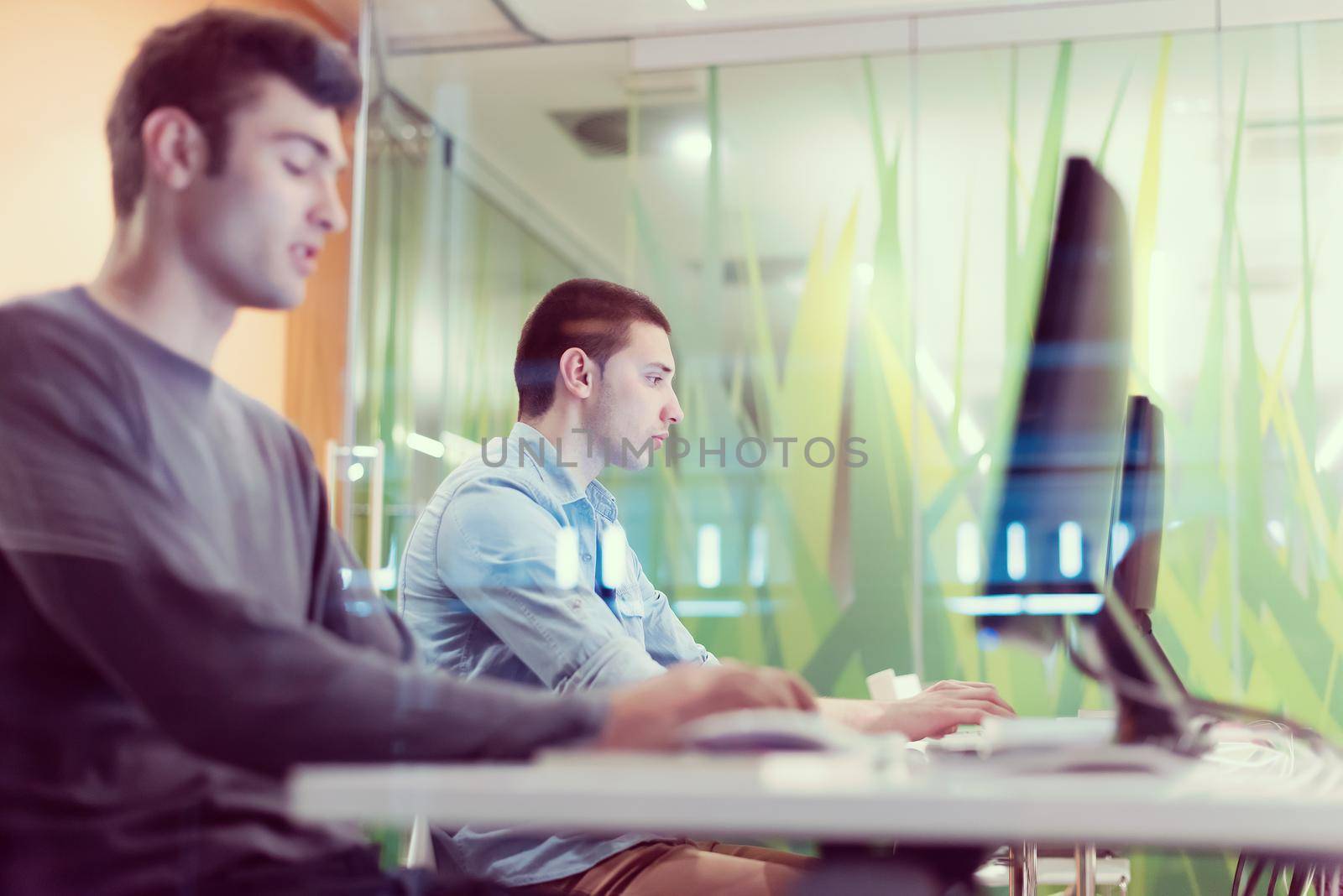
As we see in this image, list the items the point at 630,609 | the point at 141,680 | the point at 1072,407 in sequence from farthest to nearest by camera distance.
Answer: the point at 630,609 → the point at 1072,407 → the point at 141,680

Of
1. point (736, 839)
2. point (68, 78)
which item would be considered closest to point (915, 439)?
point (736, 839)

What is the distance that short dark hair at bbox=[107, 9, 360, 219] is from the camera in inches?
36.6

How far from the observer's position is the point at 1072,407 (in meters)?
1.00

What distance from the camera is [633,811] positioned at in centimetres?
62

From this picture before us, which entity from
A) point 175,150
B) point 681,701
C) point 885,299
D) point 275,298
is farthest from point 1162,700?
point 885,299

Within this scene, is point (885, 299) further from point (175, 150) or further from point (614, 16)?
point (175, 150)

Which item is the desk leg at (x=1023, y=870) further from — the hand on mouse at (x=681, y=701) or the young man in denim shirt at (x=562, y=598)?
the hand on mouse at (x=681, y=701)

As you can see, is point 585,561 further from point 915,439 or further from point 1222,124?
point 1222,124

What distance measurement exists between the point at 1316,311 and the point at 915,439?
1014mm

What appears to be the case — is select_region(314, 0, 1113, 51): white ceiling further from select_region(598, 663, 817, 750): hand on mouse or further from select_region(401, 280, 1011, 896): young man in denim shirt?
select_region(598, 663, 817, 750): hand on mouse

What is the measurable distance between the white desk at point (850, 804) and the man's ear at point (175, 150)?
19.0 inches

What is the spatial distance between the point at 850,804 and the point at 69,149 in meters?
1.00

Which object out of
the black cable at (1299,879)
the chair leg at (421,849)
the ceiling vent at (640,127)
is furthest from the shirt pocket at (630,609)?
the ceiling vent at (640,127)

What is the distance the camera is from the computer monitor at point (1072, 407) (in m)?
0.97
